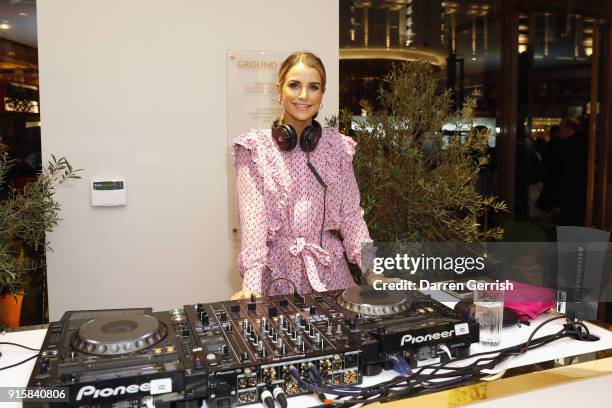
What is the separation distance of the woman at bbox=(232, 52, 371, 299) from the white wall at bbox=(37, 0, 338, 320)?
1.04 meters

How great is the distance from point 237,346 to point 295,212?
0.91 meters

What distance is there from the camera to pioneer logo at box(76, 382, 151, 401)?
3.10 feet

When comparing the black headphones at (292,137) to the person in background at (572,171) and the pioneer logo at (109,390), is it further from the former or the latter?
the person in background at (572,171)

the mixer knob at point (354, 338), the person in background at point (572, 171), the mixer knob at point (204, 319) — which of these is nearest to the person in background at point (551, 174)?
the person in background at point (572, 171)

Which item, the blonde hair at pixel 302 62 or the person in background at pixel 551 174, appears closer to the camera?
the blonde hair at pixel 302 62

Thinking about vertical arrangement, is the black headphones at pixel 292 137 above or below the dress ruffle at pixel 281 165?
above

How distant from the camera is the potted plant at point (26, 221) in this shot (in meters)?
2.25

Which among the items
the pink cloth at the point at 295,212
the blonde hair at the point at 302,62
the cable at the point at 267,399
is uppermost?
the blonde hair at the point at 302,62

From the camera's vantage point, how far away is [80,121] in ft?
9.07

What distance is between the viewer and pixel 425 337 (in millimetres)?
1238

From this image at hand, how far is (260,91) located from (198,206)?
0.76m

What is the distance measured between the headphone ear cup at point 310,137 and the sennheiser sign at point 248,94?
3.66 feet

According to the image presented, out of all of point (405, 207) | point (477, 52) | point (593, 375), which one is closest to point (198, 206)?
point (405, 207)

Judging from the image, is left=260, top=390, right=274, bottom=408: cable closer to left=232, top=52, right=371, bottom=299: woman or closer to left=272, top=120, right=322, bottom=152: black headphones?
left=232, top=52, right=371, bottom=299: woman
